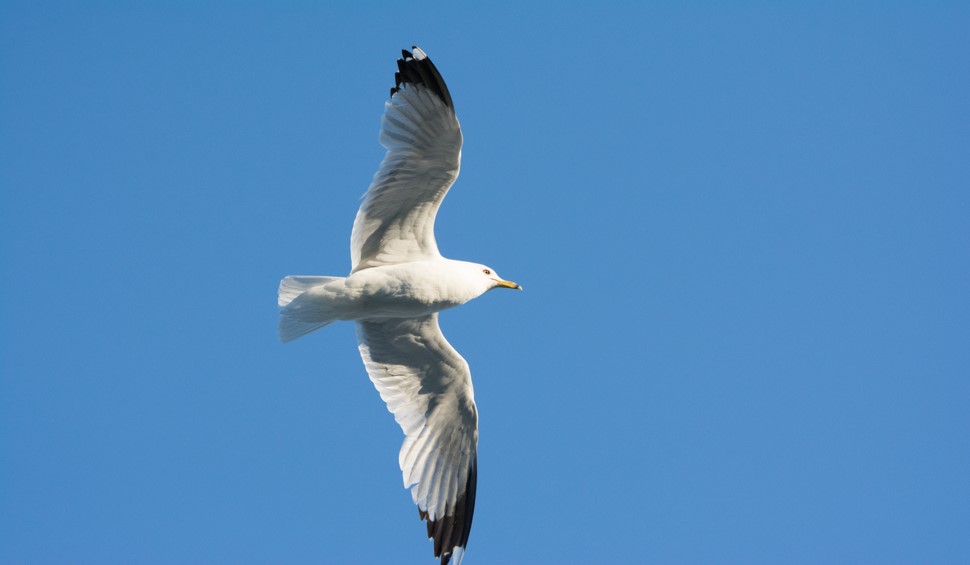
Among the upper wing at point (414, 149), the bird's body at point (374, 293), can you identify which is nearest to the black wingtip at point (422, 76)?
the upper wing at point (414, 149)

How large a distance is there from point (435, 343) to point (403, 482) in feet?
4.47

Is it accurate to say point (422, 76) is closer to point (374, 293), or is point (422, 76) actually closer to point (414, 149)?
point (414, 149)

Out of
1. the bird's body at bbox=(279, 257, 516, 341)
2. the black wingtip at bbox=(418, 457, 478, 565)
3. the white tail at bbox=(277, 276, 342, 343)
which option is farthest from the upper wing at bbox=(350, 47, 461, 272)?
the black wingtip at bbox=(418, 457, 478, 565)

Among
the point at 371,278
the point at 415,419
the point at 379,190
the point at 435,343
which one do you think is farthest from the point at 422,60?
the point at 415,419

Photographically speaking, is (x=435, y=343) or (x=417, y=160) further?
(x=435, y=343)

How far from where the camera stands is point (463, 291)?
28.2 feet

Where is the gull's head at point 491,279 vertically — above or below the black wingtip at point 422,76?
below

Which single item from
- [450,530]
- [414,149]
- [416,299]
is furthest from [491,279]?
[450,530]

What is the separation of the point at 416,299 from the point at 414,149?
3.99ft

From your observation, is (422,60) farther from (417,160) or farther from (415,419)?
(415,419)

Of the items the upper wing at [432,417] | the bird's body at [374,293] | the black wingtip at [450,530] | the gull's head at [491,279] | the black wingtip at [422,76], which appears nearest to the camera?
the black wingtip at [422,76]

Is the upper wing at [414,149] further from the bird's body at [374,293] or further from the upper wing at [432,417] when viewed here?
the upper wing at [432,417]

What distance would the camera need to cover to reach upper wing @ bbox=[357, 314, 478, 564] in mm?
9422

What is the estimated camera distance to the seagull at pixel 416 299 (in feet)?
26.8
